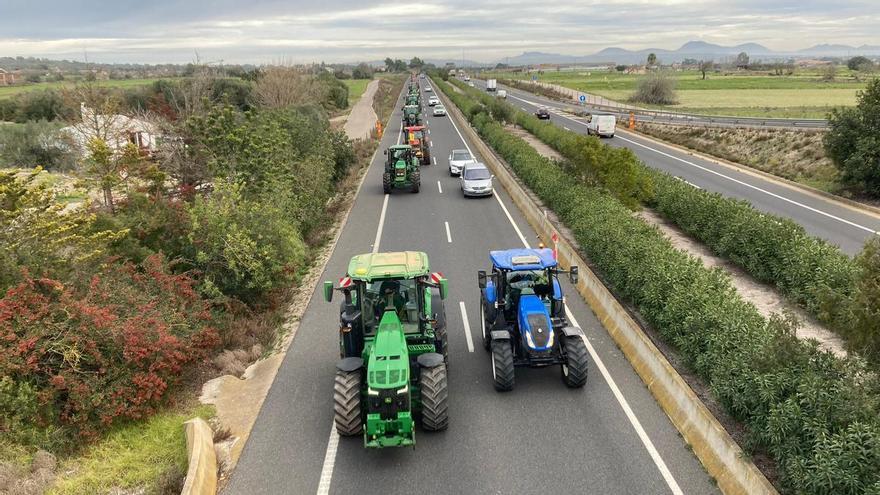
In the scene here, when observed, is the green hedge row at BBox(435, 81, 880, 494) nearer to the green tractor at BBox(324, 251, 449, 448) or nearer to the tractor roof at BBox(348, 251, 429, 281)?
the green tractor at BBox(324, 251, 449, 448)

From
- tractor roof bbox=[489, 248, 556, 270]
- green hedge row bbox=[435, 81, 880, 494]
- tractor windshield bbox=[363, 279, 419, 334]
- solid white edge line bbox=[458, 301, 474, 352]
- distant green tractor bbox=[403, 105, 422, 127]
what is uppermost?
Result: distant green tractor bbox=[403, 105, 422, 127]

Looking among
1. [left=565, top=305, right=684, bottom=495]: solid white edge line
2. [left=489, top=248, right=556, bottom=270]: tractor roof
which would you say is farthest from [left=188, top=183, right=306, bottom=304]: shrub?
[left=565, top=305, right=684, bottom=495]: solid white edge line

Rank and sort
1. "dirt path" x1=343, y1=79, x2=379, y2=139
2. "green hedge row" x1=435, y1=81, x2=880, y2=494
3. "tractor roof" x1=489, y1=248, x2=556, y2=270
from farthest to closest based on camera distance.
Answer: "dirt path" x1=343, y1=79, x2=379, y2=139 < "tractor roof" x1=489, y1=248, x2=556, y2=270 < "green hedge row" x1=435, y1=81, x2=880, y2=494

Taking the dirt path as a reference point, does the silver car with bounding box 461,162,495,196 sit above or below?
below

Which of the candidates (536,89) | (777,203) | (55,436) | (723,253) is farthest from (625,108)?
(55,436)

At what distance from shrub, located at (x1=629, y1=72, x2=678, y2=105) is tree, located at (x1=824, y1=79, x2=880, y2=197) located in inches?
2371

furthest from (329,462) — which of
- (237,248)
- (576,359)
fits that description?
(237,248)

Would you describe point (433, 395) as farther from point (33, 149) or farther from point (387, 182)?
point (33, 149)

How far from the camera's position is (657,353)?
34.7 ft

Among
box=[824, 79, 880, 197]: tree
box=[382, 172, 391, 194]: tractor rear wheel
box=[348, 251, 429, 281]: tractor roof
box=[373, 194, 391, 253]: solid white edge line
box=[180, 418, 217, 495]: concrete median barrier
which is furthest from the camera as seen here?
box=[382, 172, 391, 194]: tractor rear wheel

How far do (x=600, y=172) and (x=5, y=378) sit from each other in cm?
2062

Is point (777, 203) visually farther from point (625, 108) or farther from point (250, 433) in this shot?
point (625, 108)

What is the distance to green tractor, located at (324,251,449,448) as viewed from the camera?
8242mm

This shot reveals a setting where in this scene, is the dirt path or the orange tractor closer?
the orange tractor
